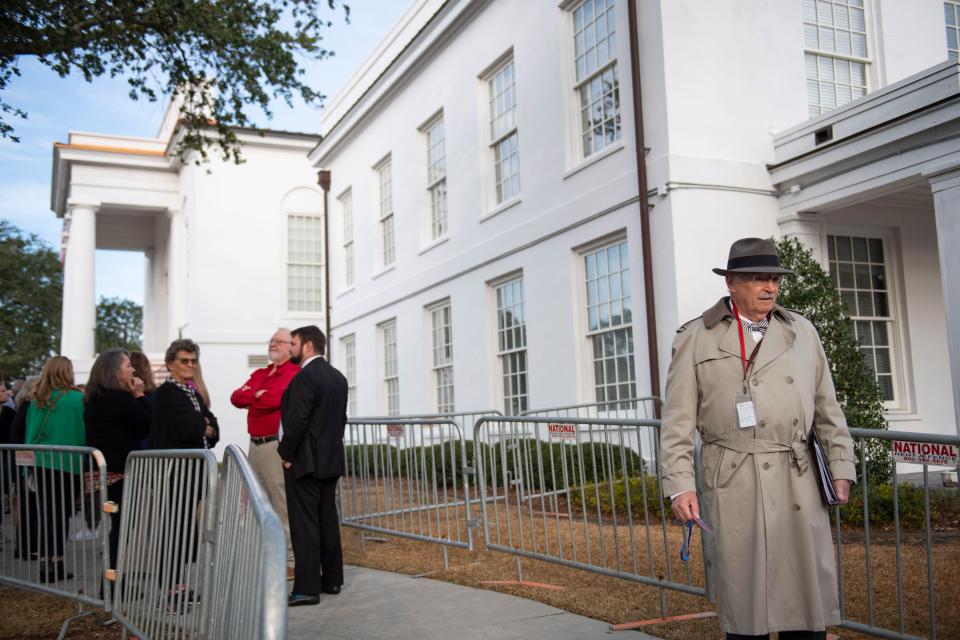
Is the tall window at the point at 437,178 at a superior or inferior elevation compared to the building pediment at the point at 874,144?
superior

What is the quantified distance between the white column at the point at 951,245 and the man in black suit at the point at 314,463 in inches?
267

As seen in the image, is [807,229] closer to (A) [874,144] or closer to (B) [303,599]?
(A) [874,144]

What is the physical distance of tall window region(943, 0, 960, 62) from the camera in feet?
43.7

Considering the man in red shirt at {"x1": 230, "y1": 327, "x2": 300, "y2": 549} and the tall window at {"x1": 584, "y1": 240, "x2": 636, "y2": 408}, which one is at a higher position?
the tall window at {"x1": 584, "y1": 240, "x2": 636, "y2": 408}

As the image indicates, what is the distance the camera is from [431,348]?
730 inches

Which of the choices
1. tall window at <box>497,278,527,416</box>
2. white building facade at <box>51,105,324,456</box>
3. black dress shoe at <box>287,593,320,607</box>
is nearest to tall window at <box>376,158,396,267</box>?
tall window at <box>497,278,527,416</box>

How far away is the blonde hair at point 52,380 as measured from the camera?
7766mm

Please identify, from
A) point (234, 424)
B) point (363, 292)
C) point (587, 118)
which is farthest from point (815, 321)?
point (234, 424)

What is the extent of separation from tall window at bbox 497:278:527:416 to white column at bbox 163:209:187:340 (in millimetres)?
19761

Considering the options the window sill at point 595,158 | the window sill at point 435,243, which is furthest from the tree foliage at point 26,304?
the window sill at point 595,158

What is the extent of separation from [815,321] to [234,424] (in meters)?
23.5

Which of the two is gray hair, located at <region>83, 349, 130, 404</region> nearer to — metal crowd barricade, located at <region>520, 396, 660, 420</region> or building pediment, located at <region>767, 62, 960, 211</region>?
metal crowd barricade, located at <region>520, 396, 660, 420</region>

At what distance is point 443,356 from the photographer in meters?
18.1

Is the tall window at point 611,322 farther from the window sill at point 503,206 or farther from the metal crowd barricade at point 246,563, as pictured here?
the metal crowd barricade at point 246,563
